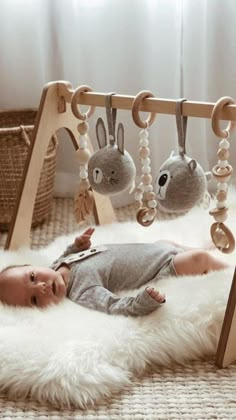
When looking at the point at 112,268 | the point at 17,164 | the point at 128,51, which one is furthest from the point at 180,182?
the point at 128,51

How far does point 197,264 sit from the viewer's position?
1.42 m

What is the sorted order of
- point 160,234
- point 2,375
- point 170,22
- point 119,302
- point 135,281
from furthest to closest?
point 170,22 < point 160,234 < point 135,281 < point 119,302 < point 2,375

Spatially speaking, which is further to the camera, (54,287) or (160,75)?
(160,75)

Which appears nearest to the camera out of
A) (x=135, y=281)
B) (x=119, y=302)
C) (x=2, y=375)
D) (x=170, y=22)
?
(x=2, y=375)

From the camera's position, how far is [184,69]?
2152 millimetres

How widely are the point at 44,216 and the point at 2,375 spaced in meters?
1.00

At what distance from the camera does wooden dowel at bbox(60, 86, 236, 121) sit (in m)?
1.23

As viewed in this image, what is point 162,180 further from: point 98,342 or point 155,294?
point 98,342

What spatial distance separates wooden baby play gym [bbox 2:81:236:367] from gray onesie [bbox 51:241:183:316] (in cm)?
8

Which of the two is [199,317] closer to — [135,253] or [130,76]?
[135,253]

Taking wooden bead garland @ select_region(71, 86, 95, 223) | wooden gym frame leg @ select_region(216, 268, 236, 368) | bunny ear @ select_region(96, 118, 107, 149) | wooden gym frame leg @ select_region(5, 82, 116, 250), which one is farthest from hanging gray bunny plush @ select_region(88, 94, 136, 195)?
wooden gym frame leg @ select_region(216, 268, 236, 368)

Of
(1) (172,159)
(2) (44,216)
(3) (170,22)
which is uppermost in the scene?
(3) (170,22)

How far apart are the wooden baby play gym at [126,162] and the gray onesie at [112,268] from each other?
8cm

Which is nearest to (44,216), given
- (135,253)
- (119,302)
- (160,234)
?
(160,234)
